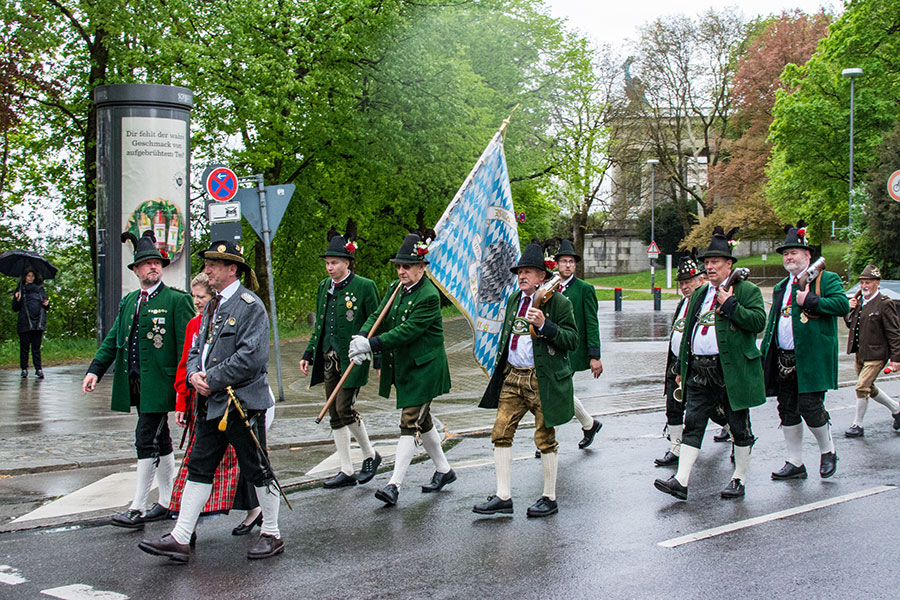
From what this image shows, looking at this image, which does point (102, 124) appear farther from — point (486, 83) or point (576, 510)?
point (486, 83)

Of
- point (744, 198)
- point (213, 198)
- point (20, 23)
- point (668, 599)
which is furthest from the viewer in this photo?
point (744, 198)

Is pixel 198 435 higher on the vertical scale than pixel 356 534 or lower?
higher

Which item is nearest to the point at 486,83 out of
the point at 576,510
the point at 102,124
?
the point at 102,124

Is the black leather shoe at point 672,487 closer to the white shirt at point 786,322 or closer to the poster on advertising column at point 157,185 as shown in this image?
the white shirt at point 786,322

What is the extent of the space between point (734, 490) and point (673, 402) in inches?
65.6

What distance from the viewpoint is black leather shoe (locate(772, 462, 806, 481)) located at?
26.6 ft

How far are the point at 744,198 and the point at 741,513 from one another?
5325cm

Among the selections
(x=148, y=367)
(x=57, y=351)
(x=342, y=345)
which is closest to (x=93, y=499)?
(x=148, y=367)

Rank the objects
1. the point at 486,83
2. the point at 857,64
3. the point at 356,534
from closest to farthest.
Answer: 1. the point at 356,534
2. the point at 486,83
3. the point at 857,64

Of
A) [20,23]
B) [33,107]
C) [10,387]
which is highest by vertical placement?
[20,23]

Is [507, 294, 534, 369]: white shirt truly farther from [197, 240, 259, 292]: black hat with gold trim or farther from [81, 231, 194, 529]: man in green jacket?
[81, 231, 194, 529]: man in green jacket

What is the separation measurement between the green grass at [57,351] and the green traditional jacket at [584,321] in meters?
12.4

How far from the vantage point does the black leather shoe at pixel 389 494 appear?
7.32 m

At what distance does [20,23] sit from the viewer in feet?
76.3
